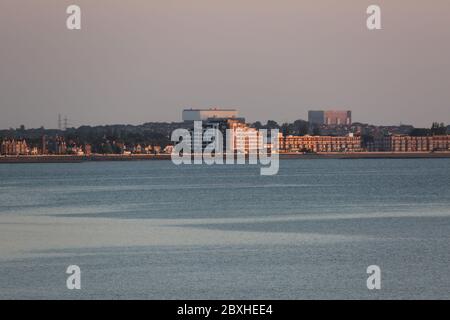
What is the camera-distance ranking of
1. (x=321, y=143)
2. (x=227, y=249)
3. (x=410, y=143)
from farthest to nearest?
(x=410, y=143), (x=321, y=143), (x=227, y=249)

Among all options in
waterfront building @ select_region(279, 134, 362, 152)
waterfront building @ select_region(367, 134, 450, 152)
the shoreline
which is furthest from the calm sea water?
waterfront building @ select_region(367, 134, 450, 152)

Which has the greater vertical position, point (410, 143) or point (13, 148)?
point (13, 148)

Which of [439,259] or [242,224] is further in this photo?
[242,224]

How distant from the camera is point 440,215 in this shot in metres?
38.5

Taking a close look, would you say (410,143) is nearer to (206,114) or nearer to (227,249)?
(206,114)

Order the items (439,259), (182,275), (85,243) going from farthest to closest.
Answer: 1. (85,243)
2. (439,259)
3. (182,275)

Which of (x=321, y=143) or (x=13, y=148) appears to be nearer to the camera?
(x=13, y=148)

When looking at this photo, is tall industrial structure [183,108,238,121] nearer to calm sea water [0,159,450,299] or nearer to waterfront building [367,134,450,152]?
waterfront building [367,134,450,152]

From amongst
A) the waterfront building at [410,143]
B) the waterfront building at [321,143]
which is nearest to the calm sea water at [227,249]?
the waterfront building at [321,143]

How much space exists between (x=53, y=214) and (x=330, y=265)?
18.2 metres

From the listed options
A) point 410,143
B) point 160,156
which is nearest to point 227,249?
point 160,156
